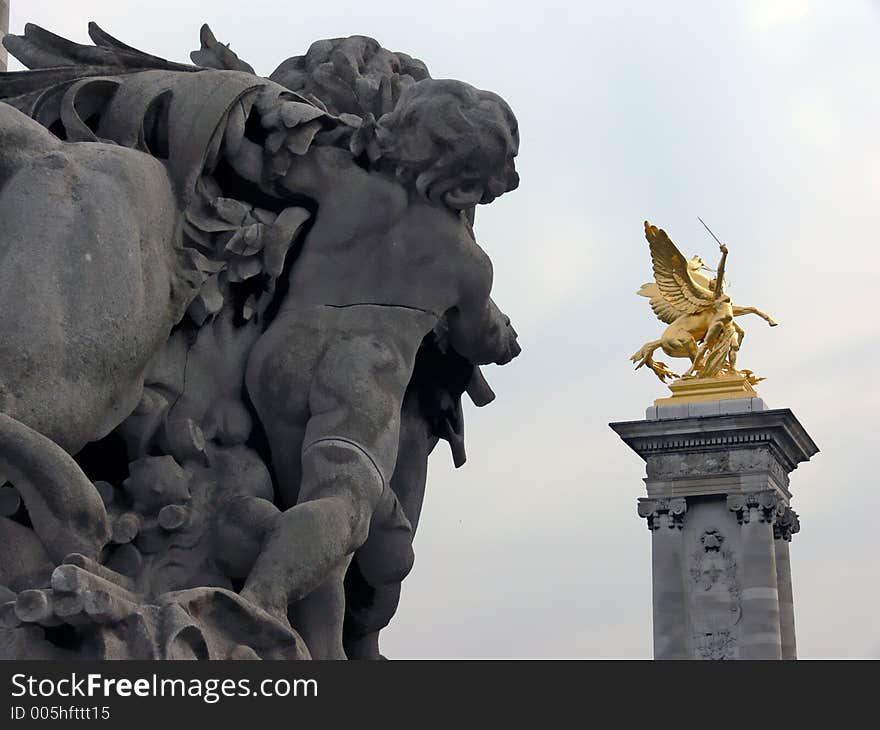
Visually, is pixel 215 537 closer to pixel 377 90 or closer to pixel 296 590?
pixel 296 590

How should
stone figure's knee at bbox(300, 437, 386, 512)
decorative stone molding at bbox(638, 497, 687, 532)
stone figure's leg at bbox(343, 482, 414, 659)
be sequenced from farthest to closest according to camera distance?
decorative stone molding at bbox(638, 497, 687, 532) < stone figure's leg at bbox(343, 482, 414, 659) < stone figure's knee at bbox(300, 437, 386, 512)

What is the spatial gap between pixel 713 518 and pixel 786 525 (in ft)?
5.24

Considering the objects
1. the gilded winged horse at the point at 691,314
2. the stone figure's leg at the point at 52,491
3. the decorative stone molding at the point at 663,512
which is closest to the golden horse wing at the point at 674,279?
the gilded winged horse at the point at 691,314

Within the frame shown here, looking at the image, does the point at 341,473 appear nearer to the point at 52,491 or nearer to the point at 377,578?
the point at 377,578

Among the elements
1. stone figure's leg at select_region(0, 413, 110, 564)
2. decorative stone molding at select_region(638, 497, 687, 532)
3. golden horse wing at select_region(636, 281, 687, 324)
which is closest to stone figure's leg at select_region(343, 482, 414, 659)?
stone figure's leg at select_region(0, 413, 110, 564)

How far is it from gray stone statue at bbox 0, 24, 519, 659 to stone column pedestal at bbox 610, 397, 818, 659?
78.5ft

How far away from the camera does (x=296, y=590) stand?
3711 millimetres

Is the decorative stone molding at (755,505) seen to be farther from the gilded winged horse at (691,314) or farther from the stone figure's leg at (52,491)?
the stone figure's leg at (52,491)

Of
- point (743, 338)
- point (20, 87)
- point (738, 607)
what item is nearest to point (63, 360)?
point (20, 87)

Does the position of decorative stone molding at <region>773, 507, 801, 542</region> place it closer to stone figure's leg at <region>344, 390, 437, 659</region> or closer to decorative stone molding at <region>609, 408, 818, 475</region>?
decorative stone molding at <region>609, 408, 818, 475</region>

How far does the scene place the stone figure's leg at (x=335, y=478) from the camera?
3.71 metres

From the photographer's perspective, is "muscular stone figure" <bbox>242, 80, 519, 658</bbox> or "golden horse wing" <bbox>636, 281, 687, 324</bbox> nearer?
"muscular stone figure" <bbox>242, 80, 519, 658</bbox>

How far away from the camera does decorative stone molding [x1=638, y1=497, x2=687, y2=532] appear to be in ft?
92.3
